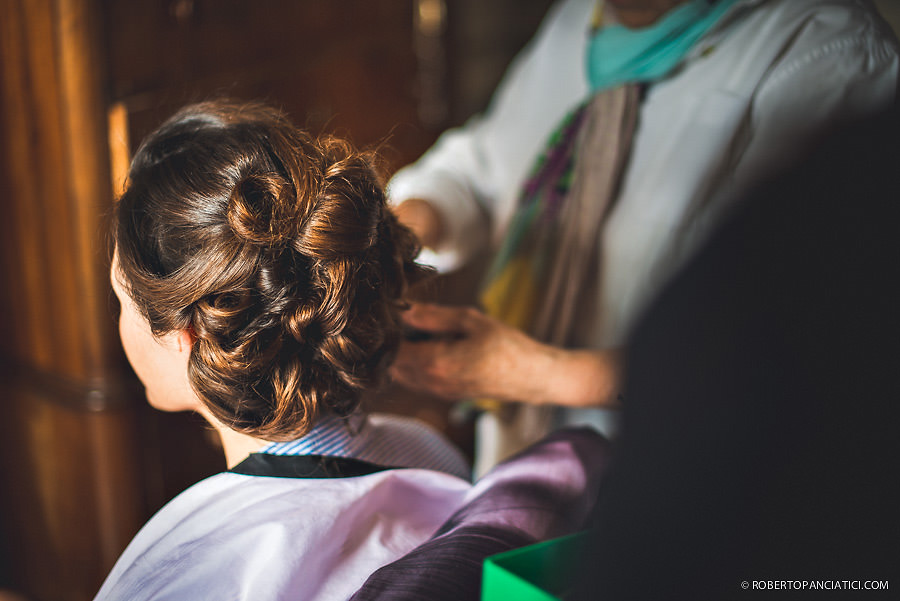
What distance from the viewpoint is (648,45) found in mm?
986

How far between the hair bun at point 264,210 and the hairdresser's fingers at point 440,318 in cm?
24

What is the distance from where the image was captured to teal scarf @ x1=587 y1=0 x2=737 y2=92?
3.09ft

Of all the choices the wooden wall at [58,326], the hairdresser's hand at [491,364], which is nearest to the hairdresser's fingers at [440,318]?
the hairdresser's hand at [491,364]

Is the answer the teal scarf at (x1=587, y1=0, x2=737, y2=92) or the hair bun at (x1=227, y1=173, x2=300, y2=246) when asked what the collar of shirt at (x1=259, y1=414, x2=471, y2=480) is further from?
the teal scarf at (x1=587, y1=0, x2=737, y2=92)

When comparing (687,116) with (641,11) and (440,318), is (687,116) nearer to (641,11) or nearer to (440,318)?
(641,11)

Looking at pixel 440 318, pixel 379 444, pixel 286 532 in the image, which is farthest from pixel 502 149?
pixel 286 532

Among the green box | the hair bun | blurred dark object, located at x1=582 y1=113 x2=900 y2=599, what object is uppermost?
the hair bun

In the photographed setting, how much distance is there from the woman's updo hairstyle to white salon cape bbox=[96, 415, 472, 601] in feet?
0.22

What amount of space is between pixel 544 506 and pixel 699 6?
73cm

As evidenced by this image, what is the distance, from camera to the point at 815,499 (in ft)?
1.06

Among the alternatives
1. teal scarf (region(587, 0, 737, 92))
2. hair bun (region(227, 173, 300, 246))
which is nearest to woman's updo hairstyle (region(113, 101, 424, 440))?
hair bun (region(227, 173, 300, 246))

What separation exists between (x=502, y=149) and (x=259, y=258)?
765 mm

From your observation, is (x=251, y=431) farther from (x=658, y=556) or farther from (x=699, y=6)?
(x=699, y=6)

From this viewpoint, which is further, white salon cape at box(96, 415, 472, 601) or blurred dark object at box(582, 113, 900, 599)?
white salon cape at box(96, 415, 472, 601)
